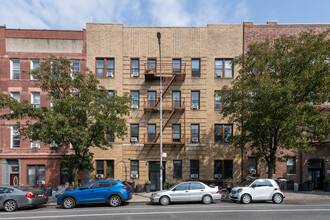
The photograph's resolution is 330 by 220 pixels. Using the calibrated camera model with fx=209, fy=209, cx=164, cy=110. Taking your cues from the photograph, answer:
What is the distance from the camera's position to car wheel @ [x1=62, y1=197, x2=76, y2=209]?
12484 mm

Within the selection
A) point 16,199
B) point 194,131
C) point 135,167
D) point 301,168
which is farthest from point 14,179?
point 301,168

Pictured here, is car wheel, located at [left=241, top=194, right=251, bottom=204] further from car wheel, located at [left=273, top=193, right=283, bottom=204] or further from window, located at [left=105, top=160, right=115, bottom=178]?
window, located at [left=105, top=160, right=115, bottom=178]

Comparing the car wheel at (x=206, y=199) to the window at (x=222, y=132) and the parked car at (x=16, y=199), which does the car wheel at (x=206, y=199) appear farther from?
the parked car at (x=16, y=199)

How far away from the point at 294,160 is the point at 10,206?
2264 centimetres

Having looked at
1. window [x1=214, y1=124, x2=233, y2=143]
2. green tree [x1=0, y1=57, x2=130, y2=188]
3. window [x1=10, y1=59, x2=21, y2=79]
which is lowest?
window [x1=214, y1=124, x2=233, y2=143]

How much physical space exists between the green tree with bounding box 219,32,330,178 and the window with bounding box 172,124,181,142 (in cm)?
634

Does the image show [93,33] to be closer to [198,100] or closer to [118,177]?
[198,100]

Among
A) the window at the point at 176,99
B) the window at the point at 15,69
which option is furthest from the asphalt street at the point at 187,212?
the window at the point at 15,69

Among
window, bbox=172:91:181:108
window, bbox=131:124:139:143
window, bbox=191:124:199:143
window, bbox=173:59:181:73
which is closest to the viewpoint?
window, bbox=131:124:139:143

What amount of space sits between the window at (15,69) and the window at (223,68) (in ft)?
62.7

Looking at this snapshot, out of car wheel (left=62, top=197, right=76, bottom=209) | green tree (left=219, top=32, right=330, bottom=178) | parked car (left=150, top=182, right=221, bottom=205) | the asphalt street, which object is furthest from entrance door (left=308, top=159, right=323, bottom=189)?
car wheel (left=62, top=197, right=76, bottom=209)

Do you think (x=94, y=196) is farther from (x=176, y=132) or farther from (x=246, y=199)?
(x=176, y=132)

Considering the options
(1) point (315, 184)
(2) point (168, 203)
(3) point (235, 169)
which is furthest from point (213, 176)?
(1) point (315, 184)

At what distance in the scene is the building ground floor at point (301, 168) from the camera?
19.5m
